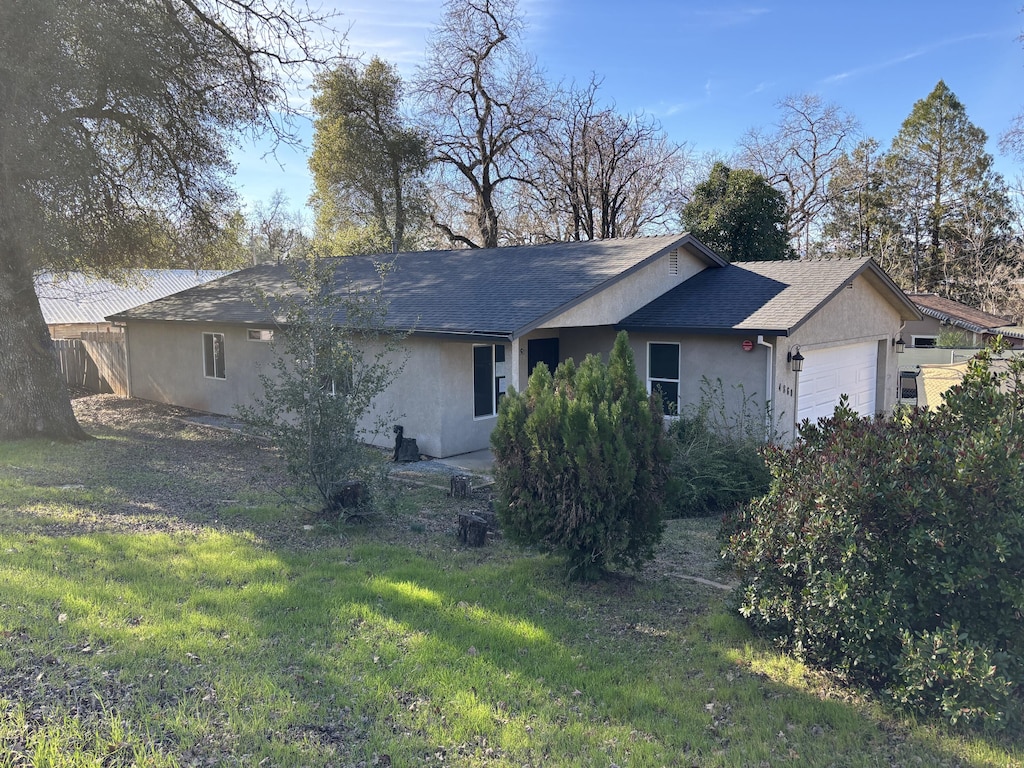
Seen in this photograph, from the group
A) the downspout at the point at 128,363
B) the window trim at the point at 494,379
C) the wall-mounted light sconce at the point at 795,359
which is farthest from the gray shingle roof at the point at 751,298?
the downspout at the point at 128,363

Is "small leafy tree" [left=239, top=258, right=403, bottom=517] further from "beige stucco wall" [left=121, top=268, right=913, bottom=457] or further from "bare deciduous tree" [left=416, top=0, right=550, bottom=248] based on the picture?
"bare deciduous tree" [left=416, top=0, right=550, bottom=248]

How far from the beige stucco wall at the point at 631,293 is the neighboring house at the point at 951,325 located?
15.6m

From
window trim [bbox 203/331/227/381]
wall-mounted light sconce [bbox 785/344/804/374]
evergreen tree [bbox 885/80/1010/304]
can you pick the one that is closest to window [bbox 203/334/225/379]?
window trim [bbox 203/331/227/381]

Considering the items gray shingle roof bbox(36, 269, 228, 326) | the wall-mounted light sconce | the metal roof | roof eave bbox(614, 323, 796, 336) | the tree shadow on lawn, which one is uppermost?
gray shingle roof bbox(36, 269, 228, 326)

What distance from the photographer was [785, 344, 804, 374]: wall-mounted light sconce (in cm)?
1209

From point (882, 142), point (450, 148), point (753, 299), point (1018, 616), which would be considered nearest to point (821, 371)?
point (753, 299)

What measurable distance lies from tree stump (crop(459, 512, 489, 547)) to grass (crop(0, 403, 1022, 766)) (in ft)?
1.18

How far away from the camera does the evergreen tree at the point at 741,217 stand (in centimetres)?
2144

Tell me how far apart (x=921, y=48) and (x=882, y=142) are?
6.73 metres

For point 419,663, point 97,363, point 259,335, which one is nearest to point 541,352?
point 259,335

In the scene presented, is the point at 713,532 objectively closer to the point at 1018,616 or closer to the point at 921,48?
the point at 1018,616

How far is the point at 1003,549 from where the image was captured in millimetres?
3822

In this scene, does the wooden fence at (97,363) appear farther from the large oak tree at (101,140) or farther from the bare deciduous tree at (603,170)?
the bare deciduous tree at (603,170)

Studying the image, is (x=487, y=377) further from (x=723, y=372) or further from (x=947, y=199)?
(x=947, y=199)
